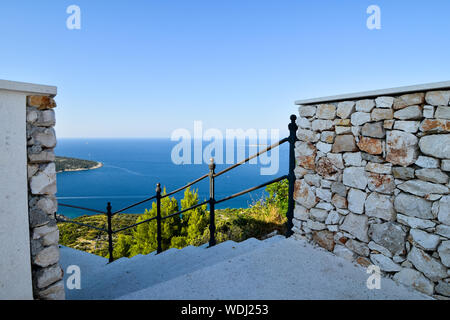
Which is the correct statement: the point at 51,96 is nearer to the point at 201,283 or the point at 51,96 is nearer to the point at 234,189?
the point at 201,283

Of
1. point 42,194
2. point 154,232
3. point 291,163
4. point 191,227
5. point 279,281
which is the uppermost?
point 291,163

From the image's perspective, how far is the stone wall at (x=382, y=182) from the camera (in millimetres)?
1841

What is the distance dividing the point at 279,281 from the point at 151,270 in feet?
5.48

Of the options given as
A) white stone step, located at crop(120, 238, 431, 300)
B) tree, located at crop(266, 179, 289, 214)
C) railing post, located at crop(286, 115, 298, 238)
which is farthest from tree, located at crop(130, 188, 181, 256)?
white stone step, located at crop(120, 238, 431, 300)

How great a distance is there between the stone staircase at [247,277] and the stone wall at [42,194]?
1.92 feet

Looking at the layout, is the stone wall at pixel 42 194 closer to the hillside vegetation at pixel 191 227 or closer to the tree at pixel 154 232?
the hillside vegetation at pixel 191 227

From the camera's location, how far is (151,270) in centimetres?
313

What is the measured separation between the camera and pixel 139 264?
354 centimetres

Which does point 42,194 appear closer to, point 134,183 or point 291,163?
point 291,163

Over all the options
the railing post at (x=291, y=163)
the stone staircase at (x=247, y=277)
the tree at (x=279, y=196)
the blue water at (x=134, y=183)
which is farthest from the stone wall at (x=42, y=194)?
the blue water at (x=134, y=183)

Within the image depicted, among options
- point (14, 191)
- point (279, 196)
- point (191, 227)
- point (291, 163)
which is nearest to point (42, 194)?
point (14, 191)

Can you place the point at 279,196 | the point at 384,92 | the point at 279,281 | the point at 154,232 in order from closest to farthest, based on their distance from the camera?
the point at 384,92 < the point at 279,281 < the point at 279,196 < the point at 154,232

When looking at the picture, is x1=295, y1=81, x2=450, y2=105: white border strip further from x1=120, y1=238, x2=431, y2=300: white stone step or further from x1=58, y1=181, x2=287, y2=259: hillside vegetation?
x1=58, y1=181, x2=287, y2=259: hillside vegetation
